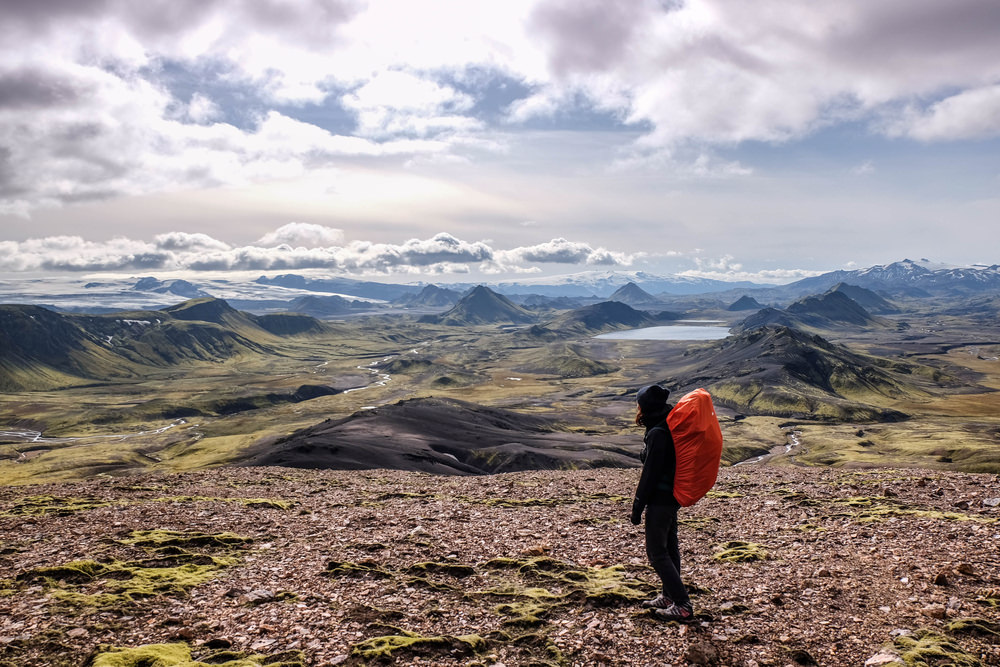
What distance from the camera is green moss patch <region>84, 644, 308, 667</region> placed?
10.5m

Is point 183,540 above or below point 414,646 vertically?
below

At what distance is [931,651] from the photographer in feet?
35.2

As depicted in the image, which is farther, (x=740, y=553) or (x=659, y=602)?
(x=740, y=553)

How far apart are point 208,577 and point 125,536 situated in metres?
5.97

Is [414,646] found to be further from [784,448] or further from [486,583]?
[784,448]

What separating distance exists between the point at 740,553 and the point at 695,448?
9172 millimetres

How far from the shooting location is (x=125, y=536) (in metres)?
19.1

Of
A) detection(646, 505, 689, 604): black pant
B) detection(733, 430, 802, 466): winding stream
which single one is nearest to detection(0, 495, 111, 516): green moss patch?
detection(646, 505, 689, 604): black pant

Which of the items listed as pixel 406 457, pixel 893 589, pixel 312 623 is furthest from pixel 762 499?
pixel 406 457

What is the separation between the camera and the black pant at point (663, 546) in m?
12.7

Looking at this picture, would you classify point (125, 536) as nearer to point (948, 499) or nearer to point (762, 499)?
point (762, 499)

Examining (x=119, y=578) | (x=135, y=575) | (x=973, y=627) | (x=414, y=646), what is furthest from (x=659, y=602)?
(x=119, y=578)

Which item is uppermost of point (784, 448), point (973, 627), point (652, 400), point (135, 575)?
point (652, 400)

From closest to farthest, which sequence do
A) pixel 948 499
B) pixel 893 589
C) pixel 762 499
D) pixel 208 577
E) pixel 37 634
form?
pixel 37 634 < pixel 893 589 < pixel 208 577 < pixel 948 499 < pixel 762 499
